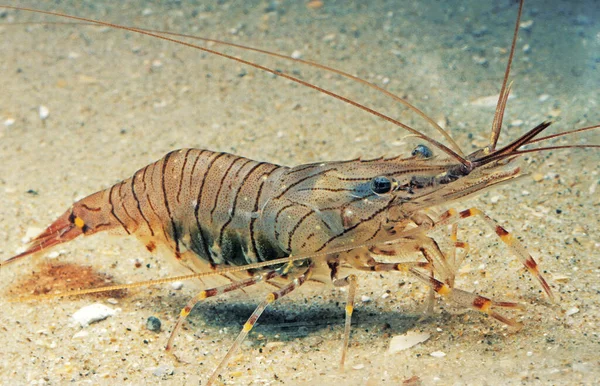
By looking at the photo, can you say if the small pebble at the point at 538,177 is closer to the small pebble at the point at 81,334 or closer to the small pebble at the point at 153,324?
the small pebble at the point at 153,324

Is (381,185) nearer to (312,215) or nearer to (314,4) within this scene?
(312,215)

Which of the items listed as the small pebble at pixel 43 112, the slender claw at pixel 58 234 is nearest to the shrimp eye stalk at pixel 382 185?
the slender claw at pixel 58 234

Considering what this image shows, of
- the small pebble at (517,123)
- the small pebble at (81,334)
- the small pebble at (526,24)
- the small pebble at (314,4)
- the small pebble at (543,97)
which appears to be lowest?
the small pebble at (81,334)

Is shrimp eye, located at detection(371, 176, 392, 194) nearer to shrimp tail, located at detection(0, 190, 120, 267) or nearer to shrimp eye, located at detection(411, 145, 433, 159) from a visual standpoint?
shrimp eye, located at detection(411, 145, 433, 159)

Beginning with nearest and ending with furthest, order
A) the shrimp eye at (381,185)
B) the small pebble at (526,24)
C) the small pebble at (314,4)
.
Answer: the shrimp eye at (381,185), the small pebble at (526,24), the small pebble at (314,4)

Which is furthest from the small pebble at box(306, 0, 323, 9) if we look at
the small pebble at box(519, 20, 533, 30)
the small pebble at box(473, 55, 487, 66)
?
the small pebble at box(519, 20, 533, 30)

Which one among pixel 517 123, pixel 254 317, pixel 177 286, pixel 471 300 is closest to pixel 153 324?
pixel 177 286

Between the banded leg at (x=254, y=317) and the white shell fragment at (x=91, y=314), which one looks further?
the white shell fragment at (x=91, y=314)
